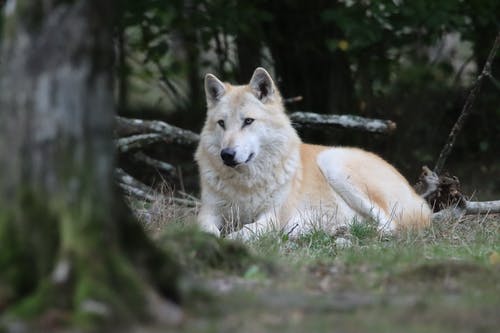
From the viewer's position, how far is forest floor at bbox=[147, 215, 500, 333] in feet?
12.8

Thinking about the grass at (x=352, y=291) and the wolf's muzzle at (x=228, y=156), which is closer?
the grass at (x=352, y=291)

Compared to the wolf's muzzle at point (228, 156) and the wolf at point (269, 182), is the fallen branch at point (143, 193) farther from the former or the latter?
the wolf's muzzle at point (228, 156)

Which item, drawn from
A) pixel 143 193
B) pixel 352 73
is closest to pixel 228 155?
pixel 143 193

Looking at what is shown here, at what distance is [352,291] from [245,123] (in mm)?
3501

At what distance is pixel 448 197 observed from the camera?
27.7 ft

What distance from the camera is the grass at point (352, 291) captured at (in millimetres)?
3896

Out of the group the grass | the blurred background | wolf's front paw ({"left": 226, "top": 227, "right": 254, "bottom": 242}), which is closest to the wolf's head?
wolf's front paw ({"left": 226, "top": 227, "right": 254, "bottom": 242})

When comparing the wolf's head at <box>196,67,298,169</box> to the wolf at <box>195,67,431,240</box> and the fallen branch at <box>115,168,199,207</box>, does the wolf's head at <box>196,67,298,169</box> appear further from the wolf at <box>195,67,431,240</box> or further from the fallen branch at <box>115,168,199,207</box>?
the fallen branch at <box>115,168,199,207</box>

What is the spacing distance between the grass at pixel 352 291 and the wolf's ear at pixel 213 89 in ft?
6.67

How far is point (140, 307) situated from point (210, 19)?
7.82m

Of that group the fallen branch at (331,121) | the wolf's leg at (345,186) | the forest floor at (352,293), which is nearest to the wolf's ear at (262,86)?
the wolf's leg at (345,186)

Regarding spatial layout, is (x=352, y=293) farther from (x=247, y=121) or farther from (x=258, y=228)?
(x=247, y=121)

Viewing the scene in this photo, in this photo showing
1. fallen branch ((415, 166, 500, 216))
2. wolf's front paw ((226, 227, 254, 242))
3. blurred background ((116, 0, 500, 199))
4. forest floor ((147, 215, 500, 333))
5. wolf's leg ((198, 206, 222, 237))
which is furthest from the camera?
blurred background ((116, 0, 500, 199))

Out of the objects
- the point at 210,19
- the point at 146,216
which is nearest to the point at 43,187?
the point at 146,216
